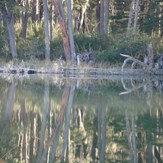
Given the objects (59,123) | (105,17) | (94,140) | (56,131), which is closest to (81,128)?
(56,131)

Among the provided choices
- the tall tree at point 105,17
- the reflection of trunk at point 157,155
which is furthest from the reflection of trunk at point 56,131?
the tall tree at point 105,17

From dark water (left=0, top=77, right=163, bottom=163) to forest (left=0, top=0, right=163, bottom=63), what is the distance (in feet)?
53.0

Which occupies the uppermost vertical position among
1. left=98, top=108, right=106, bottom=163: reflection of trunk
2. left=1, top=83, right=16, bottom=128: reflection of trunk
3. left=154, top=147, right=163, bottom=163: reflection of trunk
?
left=154, top=147, right=163, bottom=163: reflection of trunk

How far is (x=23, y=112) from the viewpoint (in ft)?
45.3

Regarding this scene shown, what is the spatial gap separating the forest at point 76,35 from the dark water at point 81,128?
16146mm

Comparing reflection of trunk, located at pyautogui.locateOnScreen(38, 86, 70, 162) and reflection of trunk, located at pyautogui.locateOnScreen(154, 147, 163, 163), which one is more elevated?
reflection of trunk, located at pyautogui.locateOnScreen(154, 147, 163, 163)

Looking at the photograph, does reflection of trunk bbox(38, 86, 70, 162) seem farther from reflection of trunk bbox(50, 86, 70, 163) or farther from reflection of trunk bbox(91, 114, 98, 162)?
reflection of trunk bbox(91, 114, 98, 162)

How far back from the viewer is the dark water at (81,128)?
8.30m

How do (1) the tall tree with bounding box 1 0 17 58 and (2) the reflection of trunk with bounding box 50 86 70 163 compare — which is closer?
(2) the reflection of trunk with bounding box 50 86 70 163

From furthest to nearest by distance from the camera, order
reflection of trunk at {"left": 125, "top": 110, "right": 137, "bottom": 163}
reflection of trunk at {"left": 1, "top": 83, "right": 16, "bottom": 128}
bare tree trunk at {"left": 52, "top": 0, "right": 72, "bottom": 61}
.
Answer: bare tree trunk at {"left": 52, "top": 0, "right": 72, "bottom": 61} → reflection of trunk at {"left": 1, "top": 83, "right": 16, "bottom": 128} → reflection of trunk at {"left": 125, "top": 110, "right": 137, "bottom": 163}

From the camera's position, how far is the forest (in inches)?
1355

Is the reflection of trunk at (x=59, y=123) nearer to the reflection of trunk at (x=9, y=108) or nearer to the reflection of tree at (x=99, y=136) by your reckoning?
the reflection of tree at (x=99, y=136)

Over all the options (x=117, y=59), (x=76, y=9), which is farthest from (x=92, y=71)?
(x=76, y=9)

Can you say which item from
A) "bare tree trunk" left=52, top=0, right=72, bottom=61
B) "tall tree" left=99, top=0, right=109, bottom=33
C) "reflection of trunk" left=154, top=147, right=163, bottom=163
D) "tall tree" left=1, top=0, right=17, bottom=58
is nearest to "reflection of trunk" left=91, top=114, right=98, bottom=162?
"reflection of trunk" left=154, top=147, right=163, bottom=163
